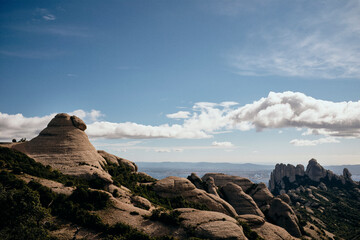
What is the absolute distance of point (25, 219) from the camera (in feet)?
136

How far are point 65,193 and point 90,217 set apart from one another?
1079 cm

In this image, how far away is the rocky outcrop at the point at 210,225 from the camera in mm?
49844

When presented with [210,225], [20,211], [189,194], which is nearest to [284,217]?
[189,194]

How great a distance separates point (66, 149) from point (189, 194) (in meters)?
46.8

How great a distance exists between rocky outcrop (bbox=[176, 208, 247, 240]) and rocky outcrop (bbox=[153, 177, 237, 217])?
65.4ft

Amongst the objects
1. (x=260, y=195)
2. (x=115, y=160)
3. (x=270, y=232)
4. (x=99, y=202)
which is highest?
(x=115, y=160)

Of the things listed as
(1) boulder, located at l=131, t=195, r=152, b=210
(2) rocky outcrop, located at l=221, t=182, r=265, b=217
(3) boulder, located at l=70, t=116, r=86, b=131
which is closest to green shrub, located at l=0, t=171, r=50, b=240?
(1) boulder, located at l=131, t=195, r=152, b=210

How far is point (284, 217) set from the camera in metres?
85.2

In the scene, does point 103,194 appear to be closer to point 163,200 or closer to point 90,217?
point 90,217

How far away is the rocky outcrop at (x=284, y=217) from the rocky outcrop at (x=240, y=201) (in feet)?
15.0

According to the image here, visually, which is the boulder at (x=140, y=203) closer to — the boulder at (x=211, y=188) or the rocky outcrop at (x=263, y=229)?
the rocky outcrop at (x=263, y=229)

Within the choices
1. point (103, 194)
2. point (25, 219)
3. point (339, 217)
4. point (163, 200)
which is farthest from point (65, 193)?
point (339, 217)

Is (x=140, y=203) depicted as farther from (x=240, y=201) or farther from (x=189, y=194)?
(x=240, y=201)

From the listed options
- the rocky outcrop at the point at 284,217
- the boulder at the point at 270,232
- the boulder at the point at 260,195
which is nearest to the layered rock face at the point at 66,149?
the boulder at the point at 270,232
